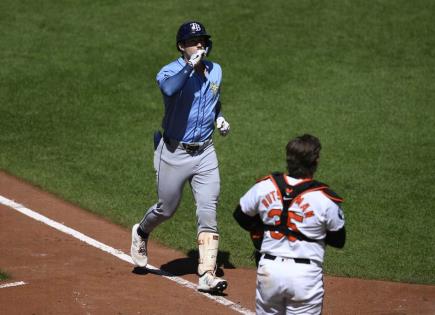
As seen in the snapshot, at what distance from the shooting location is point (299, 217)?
498cm

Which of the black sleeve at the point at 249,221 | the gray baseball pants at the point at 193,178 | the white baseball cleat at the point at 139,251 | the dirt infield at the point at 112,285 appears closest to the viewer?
the black sleeve at the point at 249,221

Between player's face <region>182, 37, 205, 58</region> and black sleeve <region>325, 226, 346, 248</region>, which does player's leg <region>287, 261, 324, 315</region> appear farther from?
player's face <region>182, 37, 205, 58</region>

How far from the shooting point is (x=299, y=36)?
15.2m

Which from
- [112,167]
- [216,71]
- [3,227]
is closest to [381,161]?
[112,167]

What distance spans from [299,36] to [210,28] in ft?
5.30

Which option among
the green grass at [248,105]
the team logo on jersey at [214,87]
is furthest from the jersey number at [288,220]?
the green grass at [248,105]

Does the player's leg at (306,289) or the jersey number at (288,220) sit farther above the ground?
the jersey number at (288,220)

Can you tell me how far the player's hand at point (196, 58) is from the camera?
700cm

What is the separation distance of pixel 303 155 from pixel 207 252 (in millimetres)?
2533

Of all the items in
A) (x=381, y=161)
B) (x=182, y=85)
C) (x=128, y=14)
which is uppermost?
(x=128, y=14)

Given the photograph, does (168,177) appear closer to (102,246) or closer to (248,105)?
(102,246)

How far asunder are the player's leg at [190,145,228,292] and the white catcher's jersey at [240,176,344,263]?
2217 mm

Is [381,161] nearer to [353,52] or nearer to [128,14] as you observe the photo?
[353,52]

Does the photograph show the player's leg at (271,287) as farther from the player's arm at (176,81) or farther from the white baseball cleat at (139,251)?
the white baseball cleat at (139,251)
